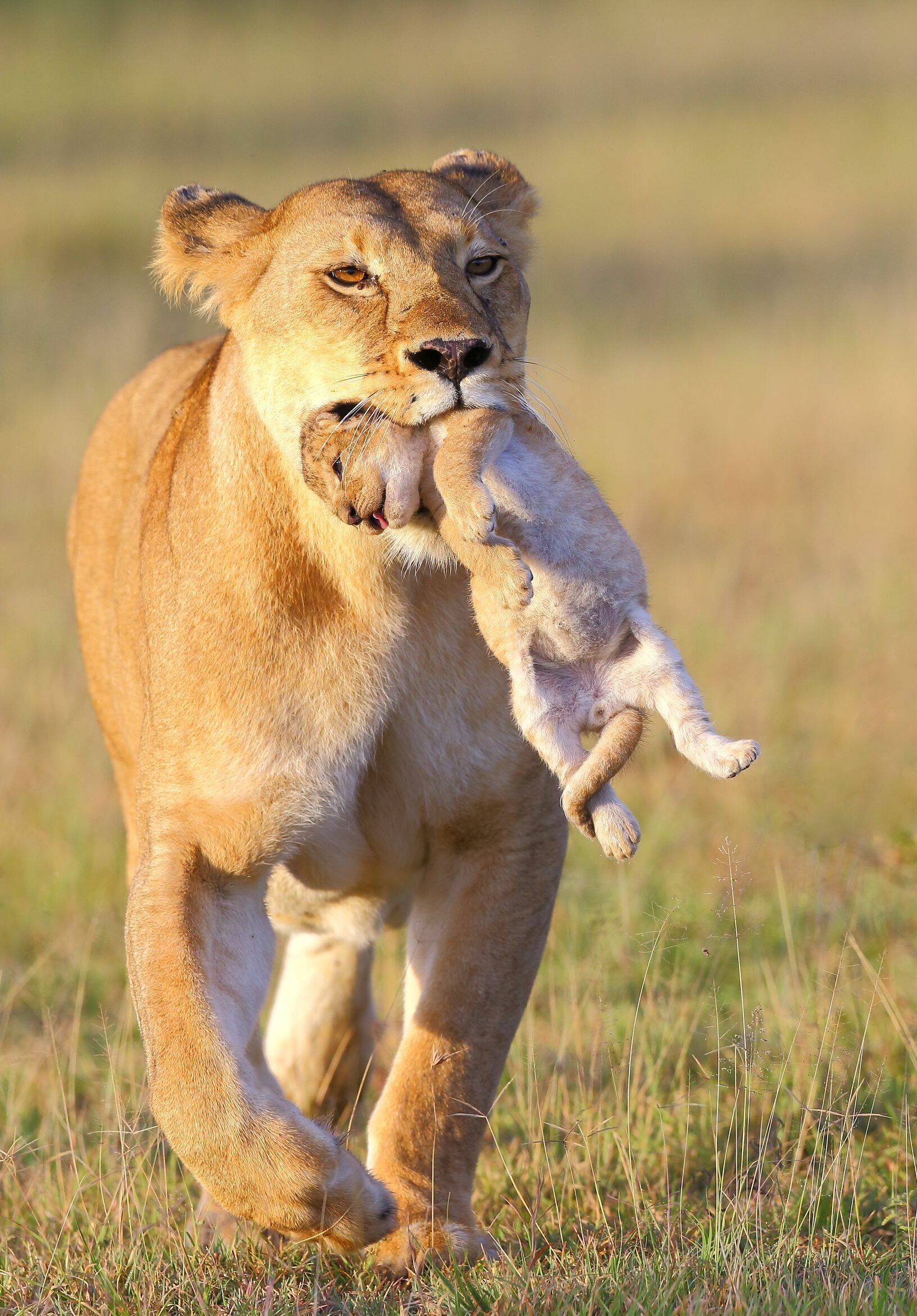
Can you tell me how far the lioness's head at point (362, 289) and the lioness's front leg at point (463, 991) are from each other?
0.89 metres

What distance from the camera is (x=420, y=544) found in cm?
324

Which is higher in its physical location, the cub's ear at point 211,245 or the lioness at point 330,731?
the cub's ear at point 211,245

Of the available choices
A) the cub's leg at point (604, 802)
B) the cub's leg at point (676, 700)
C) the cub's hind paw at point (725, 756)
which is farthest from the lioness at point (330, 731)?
the cub's hind paw at point (725, 756)

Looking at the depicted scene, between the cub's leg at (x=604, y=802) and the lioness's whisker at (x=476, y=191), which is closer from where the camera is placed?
the cub's leg at (x=604, y=802)

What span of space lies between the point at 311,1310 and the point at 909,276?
543 inches

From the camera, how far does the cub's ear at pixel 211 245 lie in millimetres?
3729

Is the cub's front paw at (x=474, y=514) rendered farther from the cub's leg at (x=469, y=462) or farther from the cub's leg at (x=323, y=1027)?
the cub's leg at (x=323, y=1027)

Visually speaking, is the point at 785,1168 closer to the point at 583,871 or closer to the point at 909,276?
the point at 583,871

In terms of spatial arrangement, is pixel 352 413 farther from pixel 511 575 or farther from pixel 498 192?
pixel 498 192

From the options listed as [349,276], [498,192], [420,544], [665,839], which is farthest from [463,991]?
[665,839]

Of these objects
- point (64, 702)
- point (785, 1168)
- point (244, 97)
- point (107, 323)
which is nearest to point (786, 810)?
point (785, 1168)

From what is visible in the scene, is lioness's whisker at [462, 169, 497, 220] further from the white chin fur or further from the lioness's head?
the white chin fur

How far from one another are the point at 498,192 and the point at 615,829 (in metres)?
1.74

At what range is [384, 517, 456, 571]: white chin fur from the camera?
322 cm
